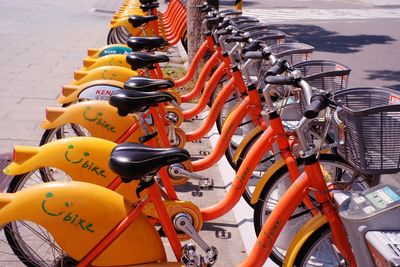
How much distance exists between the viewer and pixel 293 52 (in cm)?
437

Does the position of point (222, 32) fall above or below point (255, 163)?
above

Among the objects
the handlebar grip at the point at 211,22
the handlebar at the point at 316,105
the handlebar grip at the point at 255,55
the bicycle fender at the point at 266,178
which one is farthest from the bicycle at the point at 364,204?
the handlebar grip at the point at 211,22

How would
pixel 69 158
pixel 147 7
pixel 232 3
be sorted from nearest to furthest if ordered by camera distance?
pixel 69 158 → pixel 147 7 → pixel 232 3

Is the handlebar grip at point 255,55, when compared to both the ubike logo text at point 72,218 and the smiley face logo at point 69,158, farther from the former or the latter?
the ubike logo text at point 72,218

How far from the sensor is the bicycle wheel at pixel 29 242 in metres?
3.02

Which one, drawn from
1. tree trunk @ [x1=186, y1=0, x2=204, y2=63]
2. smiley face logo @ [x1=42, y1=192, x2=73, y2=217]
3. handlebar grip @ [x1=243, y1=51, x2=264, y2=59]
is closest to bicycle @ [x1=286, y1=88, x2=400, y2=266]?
handlebar grip @ [x1=243, y1=51, x2=264, y2=59]

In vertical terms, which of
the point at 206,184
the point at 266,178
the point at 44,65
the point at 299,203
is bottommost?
the point at 44,65

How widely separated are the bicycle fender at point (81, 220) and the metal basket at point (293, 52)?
2026 millimetres

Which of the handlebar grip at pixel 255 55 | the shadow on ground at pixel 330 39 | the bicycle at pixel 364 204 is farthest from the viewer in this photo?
the shadow on ground at pixel 330 39

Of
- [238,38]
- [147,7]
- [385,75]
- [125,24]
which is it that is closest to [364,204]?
[238,38]

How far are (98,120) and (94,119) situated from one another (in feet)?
0.10

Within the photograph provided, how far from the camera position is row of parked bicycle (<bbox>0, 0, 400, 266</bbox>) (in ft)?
Answer: 8.70

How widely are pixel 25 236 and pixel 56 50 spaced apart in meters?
7.27

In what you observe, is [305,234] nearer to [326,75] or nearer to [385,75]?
[326,75]
